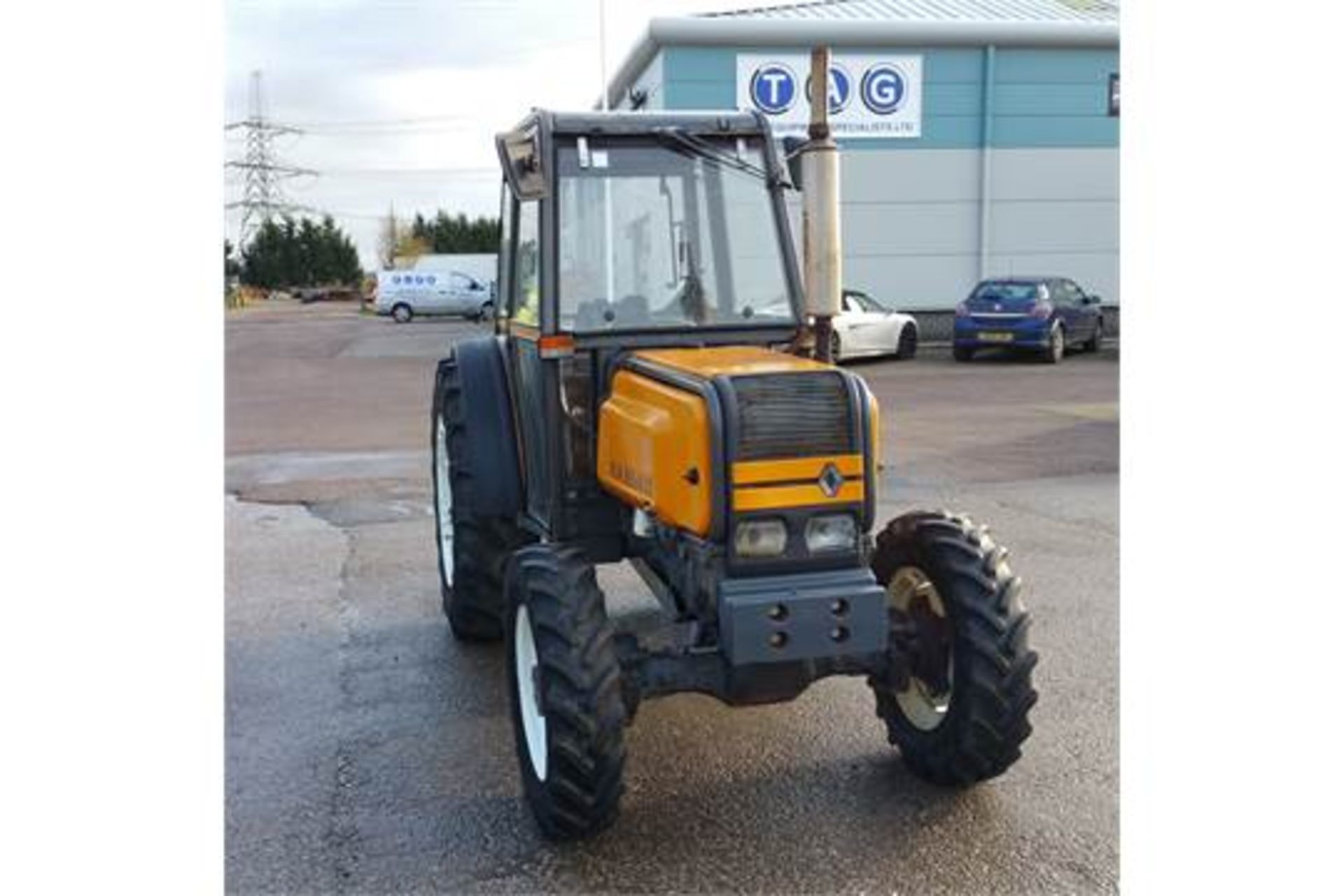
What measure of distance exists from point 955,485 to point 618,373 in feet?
19.6

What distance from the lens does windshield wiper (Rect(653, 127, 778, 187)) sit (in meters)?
4.54

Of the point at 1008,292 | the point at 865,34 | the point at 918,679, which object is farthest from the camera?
the point at 865,34

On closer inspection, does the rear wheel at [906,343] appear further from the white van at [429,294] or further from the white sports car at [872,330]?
the white van at [429,294]

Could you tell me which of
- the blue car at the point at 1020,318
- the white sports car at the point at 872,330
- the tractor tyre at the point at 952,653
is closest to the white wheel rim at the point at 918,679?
the tractor tyre at the point at 952,653

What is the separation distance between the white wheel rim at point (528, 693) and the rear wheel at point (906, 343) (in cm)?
1684

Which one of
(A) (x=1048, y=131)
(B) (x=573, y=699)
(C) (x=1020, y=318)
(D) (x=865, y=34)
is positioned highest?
(D) (x=865, y=34)

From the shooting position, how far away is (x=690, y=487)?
12.3 feet

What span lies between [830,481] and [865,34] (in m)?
18.8

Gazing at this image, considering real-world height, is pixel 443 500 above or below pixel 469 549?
above

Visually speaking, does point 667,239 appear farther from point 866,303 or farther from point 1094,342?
point 1094,342

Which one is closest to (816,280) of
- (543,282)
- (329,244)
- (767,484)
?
(767,484)

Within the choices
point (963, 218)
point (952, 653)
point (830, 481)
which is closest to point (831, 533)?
point (830, 481)

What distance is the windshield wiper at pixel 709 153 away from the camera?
179 inches

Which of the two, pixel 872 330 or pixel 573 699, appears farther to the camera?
pixel 872 330
